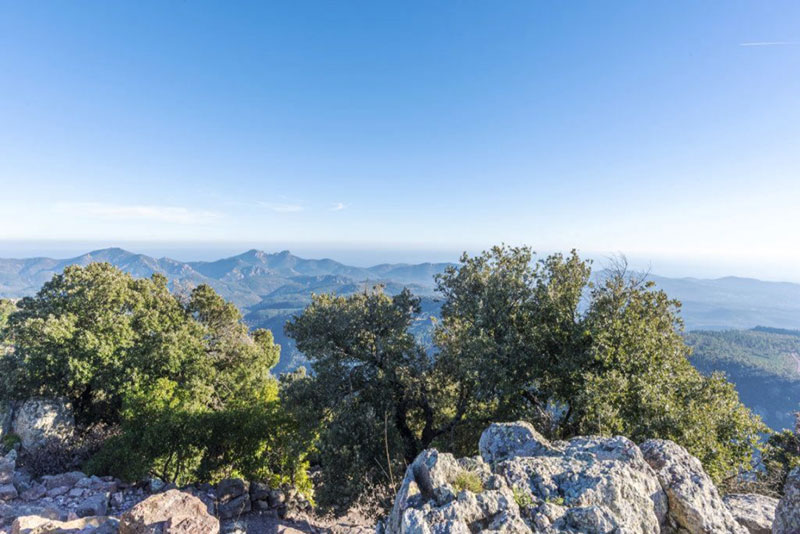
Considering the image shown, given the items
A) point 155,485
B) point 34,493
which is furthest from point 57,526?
point 155,485

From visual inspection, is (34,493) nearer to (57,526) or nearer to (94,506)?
(94,506)

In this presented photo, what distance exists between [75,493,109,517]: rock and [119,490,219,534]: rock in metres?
6.93

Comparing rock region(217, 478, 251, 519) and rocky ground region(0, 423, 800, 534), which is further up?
rocky ground region(0, 423, 800, 534)

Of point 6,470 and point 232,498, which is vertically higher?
point 6,470

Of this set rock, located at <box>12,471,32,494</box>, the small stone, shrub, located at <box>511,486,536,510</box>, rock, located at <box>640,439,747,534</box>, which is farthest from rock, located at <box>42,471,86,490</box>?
rock, located at <box>640,439,747,534</box>

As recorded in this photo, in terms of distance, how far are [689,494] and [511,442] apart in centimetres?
416

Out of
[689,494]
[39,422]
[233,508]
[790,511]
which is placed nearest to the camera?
[790,511]

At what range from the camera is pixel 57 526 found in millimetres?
11258

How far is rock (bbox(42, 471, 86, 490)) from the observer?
1730cm

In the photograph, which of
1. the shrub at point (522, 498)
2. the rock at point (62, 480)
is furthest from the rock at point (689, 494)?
the rock at point (62, 480)

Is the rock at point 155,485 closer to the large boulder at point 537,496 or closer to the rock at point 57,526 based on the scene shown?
the rock at point 57,526

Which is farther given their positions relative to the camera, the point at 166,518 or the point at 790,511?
the point at 166,518

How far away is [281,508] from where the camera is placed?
21000 millimetres

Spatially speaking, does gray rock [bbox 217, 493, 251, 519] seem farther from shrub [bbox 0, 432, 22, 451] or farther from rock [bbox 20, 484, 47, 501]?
shrub [bbox 0, 432, 22, 451]
